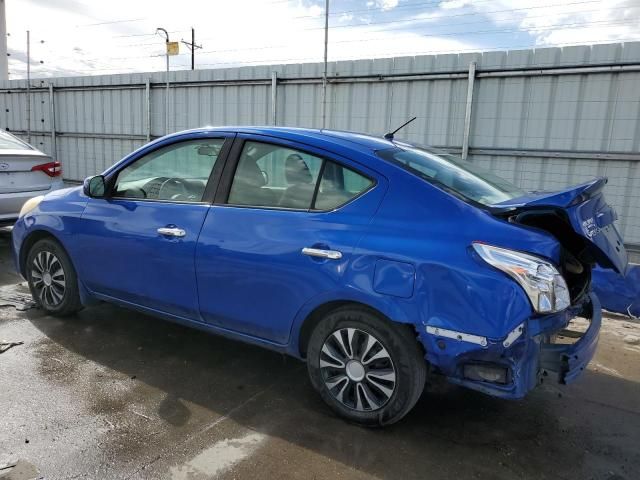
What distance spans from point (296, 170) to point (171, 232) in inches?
37.3

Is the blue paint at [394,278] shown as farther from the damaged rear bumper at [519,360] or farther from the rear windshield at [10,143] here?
the rear windshield at [10,143]

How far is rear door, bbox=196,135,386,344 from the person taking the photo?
2.85m

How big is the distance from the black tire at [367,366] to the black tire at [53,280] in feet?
7.62

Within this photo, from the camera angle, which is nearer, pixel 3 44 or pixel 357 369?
pixel 357 369

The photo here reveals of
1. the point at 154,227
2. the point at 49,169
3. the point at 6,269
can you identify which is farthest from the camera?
the point at 49,169

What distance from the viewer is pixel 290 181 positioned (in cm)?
316

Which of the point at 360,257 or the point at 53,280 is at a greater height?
the point at 360,257

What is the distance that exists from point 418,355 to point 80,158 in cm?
1091

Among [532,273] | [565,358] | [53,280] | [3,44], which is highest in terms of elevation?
[3,44]

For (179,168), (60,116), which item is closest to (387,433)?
(179,168)

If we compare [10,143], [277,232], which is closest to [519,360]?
[277,232]

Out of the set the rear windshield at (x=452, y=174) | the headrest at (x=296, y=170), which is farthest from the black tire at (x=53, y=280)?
the rear windshield at (x=452, y=174)

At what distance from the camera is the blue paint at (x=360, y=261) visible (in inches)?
98.6

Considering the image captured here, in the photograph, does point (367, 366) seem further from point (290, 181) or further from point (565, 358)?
point (290, 181)
